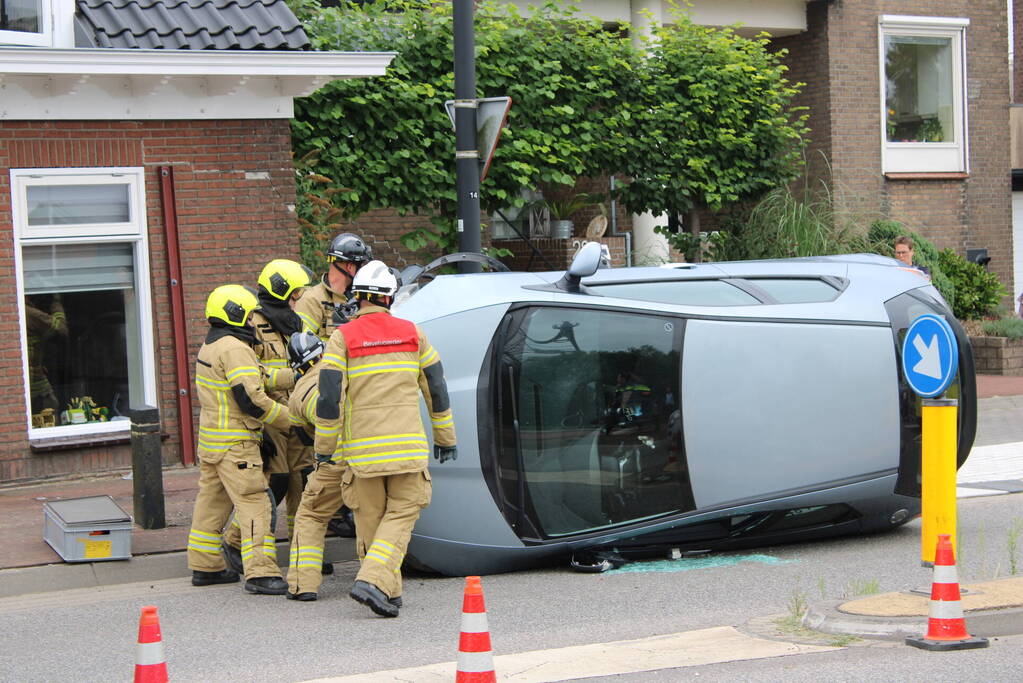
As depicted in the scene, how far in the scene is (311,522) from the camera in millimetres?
7137

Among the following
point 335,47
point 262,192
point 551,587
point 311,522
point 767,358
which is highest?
point 335,47

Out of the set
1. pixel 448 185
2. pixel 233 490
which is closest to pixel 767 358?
pixel 233 490

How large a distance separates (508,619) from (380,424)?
1179mm

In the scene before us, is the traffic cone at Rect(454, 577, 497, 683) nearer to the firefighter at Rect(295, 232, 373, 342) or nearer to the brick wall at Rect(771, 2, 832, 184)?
the firefighter at Rect(295, 232, 373, 342)

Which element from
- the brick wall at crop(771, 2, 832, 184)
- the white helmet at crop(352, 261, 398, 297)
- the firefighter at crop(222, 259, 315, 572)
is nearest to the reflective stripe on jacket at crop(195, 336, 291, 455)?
the firefighter at crop(222, 259, 315, 572)

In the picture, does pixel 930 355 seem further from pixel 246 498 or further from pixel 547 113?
pixel 547 113

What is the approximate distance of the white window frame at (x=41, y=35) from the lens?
11.0 metres

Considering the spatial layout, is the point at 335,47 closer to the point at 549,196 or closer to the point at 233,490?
the point at 549,196

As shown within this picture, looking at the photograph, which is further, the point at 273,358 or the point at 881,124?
the point at 881,124

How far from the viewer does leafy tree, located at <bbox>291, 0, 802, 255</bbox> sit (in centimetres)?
1288

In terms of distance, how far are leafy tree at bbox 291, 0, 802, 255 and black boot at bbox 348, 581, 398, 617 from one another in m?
6.76

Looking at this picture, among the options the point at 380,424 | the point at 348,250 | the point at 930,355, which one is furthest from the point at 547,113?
the point at 930,355

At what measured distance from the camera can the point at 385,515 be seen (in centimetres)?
677

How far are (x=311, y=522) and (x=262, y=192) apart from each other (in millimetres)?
5129
